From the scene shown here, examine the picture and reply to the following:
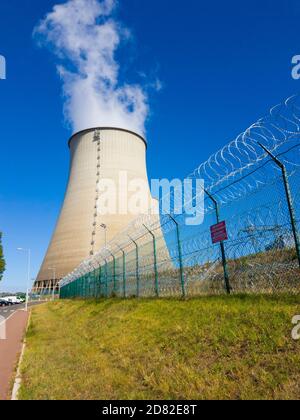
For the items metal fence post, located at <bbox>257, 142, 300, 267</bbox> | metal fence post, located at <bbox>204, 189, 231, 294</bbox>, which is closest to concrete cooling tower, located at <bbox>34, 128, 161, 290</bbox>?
metal fence post, located at <bbox>204, 189, 231, 294</bbox>

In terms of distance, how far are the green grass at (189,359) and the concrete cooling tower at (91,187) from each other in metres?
24.6

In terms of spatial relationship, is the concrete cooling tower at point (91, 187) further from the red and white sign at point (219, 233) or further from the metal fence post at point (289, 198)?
the metal fence post at point (289, 198)

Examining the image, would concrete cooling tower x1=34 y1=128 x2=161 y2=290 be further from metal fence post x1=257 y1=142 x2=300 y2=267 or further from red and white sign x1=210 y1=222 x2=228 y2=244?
metal fence post x1=257 y1=142 x2=300 y2=267

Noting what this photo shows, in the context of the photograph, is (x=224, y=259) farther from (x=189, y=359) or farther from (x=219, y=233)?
(x=189, y=359)

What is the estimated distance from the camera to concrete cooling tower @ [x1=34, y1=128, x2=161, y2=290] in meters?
30.8

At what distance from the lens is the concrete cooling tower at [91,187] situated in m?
30.8

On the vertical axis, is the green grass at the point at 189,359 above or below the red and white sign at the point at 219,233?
below

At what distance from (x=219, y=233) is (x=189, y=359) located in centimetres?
247

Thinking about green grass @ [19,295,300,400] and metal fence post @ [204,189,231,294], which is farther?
metal fence post @ [204,189,231,294]

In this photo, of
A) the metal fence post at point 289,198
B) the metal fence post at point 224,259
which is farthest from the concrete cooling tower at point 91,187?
the metal fence post at point 289,198

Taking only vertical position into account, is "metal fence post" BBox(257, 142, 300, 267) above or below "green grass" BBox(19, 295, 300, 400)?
above

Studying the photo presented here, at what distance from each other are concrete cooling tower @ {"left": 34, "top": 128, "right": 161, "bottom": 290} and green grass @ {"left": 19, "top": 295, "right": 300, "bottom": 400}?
24.6 m

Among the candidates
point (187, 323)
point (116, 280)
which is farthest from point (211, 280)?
point (116, 280)

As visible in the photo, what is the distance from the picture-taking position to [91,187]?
30453mm
